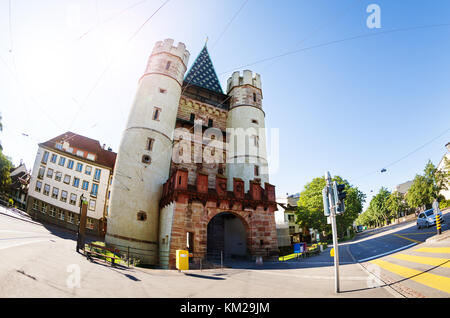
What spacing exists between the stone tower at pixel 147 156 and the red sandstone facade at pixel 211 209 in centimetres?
189

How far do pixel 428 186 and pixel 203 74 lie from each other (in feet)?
159

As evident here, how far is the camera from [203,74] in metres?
29.1

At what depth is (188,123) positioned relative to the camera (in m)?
23.6

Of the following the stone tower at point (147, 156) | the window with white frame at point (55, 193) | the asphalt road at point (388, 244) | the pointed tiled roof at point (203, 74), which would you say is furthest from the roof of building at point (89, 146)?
the asphalt road at point (388, 244)

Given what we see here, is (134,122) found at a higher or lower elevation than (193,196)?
higher

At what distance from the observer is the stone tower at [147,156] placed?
1619 cm

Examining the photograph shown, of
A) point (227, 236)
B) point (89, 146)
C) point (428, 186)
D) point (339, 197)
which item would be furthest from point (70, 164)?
point (428, 186)

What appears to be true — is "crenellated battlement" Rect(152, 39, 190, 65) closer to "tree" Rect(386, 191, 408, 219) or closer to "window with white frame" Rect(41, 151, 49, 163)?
"window with white frame" Rect(41, 151, 49, 163)

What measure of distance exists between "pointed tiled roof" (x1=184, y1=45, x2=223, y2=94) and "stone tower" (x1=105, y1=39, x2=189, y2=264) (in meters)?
3.64

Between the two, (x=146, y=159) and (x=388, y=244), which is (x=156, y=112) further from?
(x=388, y=244)
